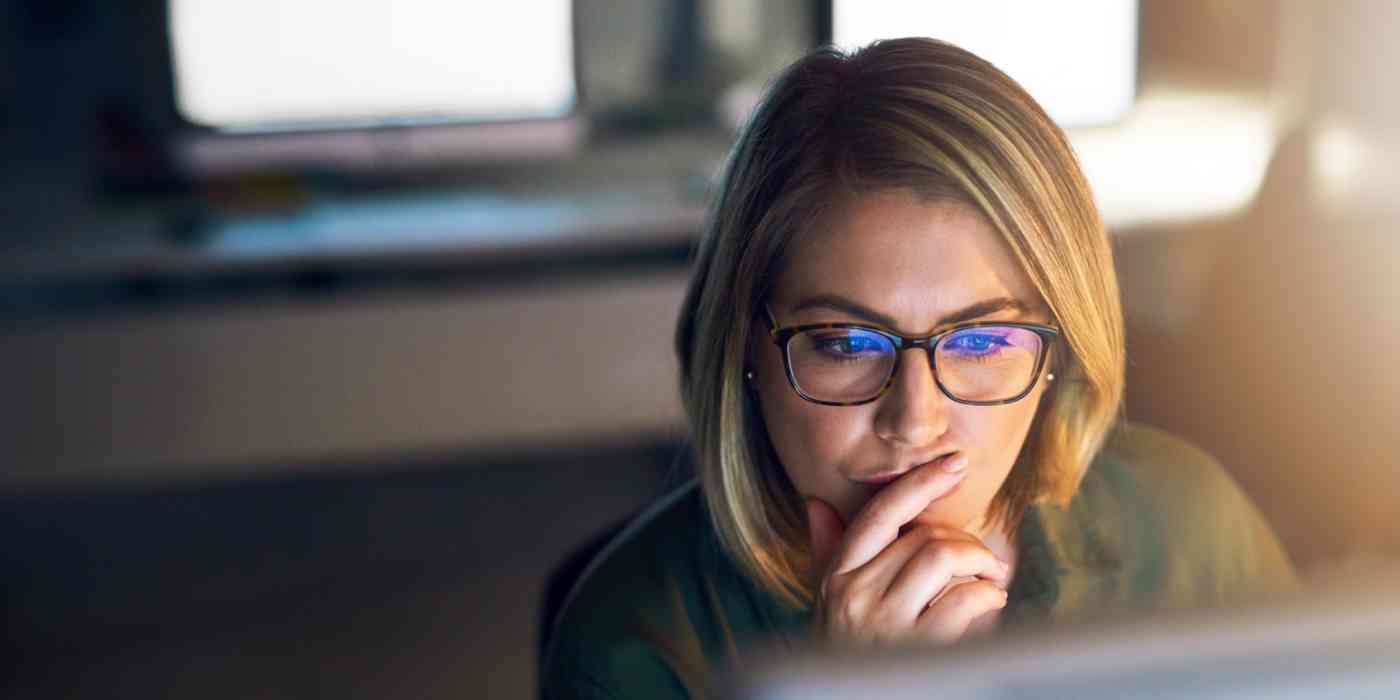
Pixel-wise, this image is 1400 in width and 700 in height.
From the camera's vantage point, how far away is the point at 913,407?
1.96 ft

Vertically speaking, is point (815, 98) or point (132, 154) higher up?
point (815, 98)

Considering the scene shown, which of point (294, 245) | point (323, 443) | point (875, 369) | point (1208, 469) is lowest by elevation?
point (323, 443)

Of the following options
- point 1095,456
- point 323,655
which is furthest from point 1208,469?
point 323,655

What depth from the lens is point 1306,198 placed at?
161 cm

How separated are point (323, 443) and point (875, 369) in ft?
6.15

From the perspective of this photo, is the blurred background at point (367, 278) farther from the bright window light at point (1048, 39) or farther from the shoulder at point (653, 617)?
the shoulder at point (653, 617)

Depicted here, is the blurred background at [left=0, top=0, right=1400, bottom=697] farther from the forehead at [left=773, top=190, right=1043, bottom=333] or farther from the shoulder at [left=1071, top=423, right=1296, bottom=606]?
the forehead at [left=773, top=190, right=1043, bottom=333]

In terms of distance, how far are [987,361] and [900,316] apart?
0.05 metres

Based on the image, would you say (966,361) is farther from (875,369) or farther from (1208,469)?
(1208,469)

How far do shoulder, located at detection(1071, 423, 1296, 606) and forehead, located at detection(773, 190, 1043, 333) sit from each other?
18cm

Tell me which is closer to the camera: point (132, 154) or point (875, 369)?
point (875, 369)

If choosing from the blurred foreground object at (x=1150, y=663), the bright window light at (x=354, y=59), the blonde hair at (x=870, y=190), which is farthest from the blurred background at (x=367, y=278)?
the blurred foreground object at (x=1150, y=663)

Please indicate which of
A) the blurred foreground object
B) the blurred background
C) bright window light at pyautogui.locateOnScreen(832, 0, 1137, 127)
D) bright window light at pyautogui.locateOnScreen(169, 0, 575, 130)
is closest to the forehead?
bright window light at pyautogui.locateOnScreen(832, 0, 1137, 127)

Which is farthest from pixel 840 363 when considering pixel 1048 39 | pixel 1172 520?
pixel 1048 39
